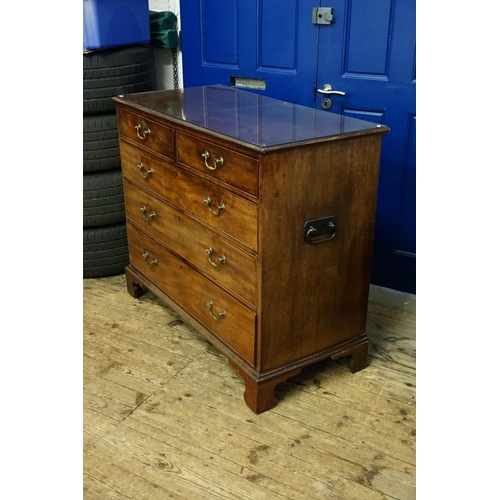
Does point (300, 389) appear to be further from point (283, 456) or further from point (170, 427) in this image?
point (170, 427)

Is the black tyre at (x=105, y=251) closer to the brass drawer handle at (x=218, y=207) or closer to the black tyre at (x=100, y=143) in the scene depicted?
the black tyre at (x=100, y=143)

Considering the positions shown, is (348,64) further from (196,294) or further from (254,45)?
(196,294)

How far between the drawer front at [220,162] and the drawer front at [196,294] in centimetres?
52

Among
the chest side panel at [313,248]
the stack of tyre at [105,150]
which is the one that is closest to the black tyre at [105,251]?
the stack of tyre at [105,150]

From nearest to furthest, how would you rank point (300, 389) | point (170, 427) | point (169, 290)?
point (170, 427) < point (300, 389) < point (169, 290)

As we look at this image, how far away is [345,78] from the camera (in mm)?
2926

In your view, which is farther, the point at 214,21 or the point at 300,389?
the point at 214,21

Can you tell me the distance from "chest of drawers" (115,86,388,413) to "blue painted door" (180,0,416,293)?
0.49 metres

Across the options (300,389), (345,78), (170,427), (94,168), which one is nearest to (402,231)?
(345,78)

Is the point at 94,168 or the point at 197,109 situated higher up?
the point at 197,109

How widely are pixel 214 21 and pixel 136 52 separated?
19.6 inches

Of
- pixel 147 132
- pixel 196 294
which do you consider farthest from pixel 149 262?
pixel 147 132

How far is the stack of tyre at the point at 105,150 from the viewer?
126 inches

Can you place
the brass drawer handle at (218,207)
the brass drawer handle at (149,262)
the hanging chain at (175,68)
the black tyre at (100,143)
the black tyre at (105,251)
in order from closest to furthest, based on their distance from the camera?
the brass drawer handle at (218,207) → the brass drawer handle at (149,262) → the black tyre at (100,143) → the black tyre at (105,251) → the hanging chain at (175,68)
